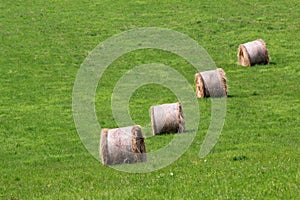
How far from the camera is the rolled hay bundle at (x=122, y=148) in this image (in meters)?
22.3

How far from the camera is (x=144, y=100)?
1393 inches

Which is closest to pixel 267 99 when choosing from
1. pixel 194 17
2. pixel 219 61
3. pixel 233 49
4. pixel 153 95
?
pixel 153 95

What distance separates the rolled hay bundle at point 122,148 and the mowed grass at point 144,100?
1.80 ft

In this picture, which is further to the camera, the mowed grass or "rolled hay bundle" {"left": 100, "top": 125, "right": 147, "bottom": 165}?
"rolled hay bundle" {"left": 100, "top": 125, "right": 147, "bottom": 165}

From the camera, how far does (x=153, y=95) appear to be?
3675 cm

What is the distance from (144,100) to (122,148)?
13.1 meters

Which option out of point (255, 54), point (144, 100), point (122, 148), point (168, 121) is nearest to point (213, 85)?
point (144, 100)

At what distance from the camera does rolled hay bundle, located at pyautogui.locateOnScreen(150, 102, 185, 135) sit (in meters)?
27.4

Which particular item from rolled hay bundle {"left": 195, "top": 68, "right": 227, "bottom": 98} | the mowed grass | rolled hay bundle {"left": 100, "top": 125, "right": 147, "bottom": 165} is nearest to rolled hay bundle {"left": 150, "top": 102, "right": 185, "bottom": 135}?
the mowed grass

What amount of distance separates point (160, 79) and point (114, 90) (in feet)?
11.8

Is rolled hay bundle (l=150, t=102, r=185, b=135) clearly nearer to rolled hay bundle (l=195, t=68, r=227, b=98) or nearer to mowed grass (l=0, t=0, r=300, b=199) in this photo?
mowed grass (l=0, t=0, r=300, b=199)

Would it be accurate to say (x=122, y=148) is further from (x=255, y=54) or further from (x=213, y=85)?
(x=255, y=54)

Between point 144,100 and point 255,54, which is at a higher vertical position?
point 255,54

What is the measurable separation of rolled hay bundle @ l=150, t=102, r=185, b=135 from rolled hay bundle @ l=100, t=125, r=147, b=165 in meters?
4.72
